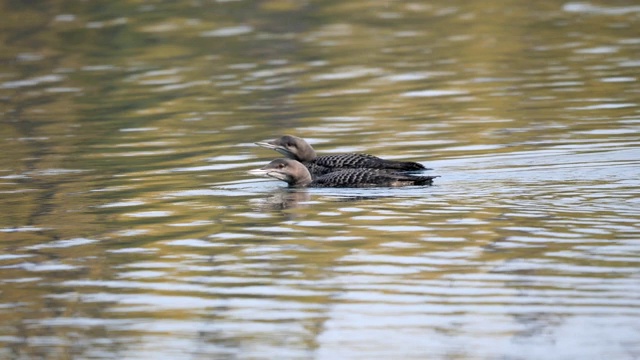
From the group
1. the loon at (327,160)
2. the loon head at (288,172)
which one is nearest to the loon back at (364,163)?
the loon at (327,160)

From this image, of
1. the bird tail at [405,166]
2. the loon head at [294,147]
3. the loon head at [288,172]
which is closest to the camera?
the bird tail at [405,166]

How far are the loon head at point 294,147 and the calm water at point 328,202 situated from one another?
1.73 ft

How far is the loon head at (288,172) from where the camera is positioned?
14.3 m

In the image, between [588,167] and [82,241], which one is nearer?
[82,241]

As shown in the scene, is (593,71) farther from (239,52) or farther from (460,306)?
(460,306)

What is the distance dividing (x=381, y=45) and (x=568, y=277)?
1759 cm

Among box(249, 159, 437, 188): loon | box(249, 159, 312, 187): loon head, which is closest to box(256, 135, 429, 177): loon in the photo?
box(249, 159, 437, 188): loon

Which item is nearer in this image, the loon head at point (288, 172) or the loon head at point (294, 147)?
the loon head at point (288, 172)

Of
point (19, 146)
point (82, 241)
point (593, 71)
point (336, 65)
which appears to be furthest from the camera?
point (336, 65)

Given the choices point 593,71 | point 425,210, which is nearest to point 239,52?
point 593,71

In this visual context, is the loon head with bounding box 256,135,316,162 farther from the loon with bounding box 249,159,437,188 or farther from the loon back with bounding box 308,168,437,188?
the loon back with bounding box 308,168,437,188

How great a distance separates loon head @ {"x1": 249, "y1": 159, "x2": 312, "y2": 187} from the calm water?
0.73 ft

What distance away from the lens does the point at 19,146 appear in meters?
18.6

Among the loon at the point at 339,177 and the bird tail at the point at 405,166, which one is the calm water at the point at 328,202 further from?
the bird tail at the point at 405,166
